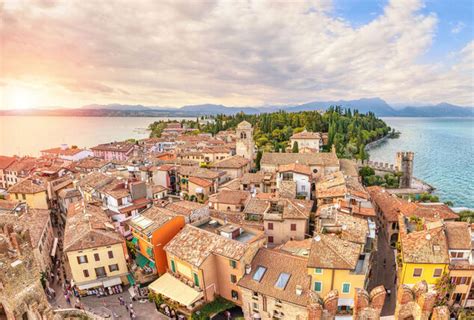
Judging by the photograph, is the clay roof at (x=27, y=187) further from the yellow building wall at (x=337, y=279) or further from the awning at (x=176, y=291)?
the yellow building wall at (x=337, y=279)

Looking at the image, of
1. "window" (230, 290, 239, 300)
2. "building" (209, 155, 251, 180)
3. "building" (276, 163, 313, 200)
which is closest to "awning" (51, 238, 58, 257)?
"window" (230, 290, 239, 300)

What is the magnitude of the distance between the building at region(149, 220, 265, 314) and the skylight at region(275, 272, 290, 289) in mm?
2783

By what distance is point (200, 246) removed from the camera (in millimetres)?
23328

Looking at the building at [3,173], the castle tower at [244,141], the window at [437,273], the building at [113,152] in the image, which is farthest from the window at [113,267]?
the building at [113,152]

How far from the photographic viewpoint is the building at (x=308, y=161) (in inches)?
2000


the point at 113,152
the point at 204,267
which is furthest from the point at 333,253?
the point at 113,152

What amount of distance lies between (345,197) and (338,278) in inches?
575

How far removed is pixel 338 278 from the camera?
20.6 metres

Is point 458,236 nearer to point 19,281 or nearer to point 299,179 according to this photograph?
point 299,179

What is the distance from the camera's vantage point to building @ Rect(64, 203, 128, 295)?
24828mm

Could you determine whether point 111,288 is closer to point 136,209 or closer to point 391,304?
point 136,209

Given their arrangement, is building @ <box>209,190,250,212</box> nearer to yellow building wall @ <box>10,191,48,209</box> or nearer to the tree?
yellow building wall @ <box>10,191,48,209</box>

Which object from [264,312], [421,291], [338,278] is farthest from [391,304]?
[421,291]

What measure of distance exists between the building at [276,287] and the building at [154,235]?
913cm
